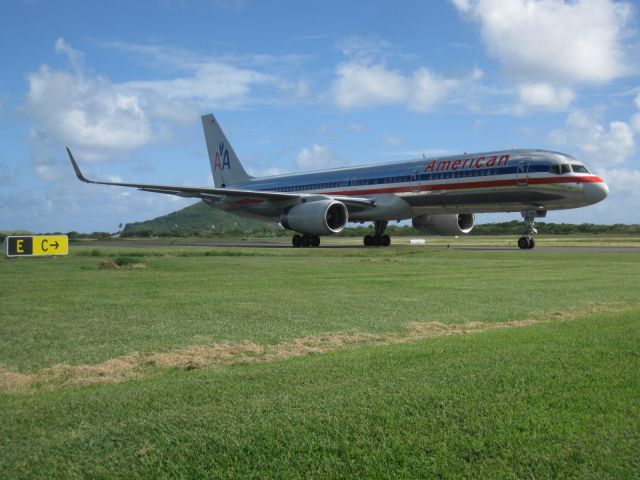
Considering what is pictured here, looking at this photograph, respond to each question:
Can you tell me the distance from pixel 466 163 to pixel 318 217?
754cm

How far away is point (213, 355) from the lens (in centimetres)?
650

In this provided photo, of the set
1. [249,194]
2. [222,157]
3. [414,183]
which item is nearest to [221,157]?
[222,157]

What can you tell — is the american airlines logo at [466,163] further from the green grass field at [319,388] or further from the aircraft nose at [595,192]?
the green grass field at [319,388]

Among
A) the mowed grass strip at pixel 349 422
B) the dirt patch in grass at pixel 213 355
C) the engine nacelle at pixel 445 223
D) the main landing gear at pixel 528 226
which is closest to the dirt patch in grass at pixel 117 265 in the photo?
the dirt patch in grass at pixel 213 355

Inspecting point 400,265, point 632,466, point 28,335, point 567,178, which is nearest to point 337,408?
point 632,466

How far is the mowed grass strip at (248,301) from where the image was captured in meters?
7.43

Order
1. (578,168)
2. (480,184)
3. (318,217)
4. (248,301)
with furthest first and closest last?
(318,217) → (480,184) → (578,168) → (248,301)

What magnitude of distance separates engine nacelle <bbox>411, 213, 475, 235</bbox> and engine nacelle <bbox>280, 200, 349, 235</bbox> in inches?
197

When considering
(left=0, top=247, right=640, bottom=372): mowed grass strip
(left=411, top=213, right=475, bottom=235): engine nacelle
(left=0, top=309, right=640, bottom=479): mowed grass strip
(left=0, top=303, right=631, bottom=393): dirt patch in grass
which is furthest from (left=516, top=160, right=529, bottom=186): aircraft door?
(left=0, top=309, right=640, bottom=479): mowed grass strip

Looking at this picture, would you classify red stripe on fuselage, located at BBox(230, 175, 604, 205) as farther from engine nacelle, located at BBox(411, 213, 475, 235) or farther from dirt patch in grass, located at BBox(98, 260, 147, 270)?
dirt patch in grass, located at BBox(98, 260, 147, 270)

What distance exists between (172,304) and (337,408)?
648 cm

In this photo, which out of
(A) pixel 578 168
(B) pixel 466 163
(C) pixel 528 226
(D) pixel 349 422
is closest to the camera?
(D) pixel 349 422

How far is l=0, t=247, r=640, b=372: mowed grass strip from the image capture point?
743 centimetres

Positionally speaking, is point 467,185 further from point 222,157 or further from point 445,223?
point 222,157
